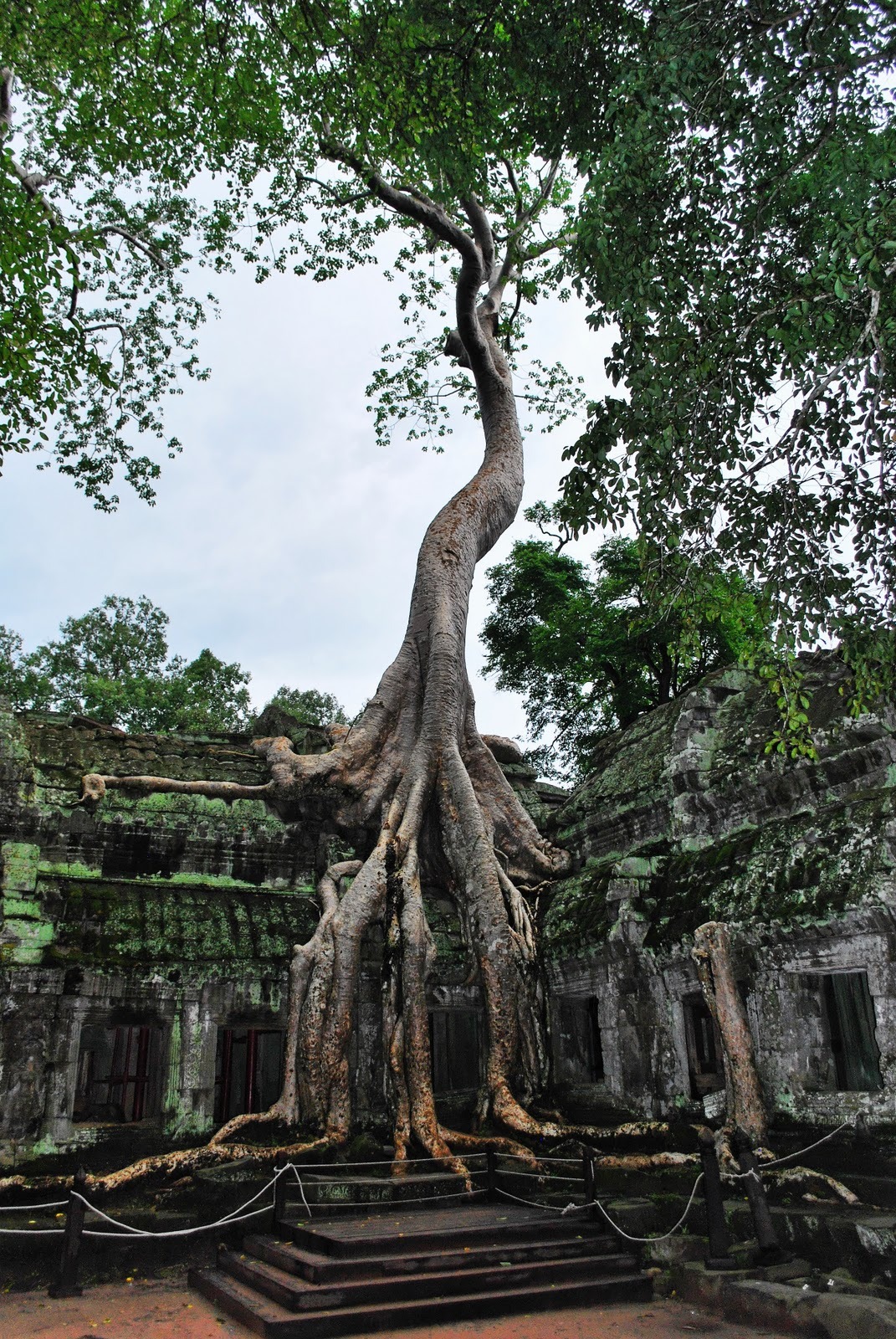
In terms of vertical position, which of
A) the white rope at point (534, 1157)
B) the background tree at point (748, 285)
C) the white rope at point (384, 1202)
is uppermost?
the background tree at point (748, 285)

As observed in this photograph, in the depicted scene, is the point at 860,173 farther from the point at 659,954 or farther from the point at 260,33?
the point at 260,33

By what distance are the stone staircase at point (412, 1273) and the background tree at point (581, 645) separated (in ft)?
31.6

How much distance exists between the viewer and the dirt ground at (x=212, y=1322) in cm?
416

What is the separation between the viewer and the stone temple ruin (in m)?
5.36

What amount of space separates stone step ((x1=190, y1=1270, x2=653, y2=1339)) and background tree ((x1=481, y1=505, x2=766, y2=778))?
32.5ft

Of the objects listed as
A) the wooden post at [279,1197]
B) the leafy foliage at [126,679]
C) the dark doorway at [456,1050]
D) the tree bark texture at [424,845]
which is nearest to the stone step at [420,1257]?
the wooden post at [279,1197]

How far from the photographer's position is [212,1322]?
450 centimetres

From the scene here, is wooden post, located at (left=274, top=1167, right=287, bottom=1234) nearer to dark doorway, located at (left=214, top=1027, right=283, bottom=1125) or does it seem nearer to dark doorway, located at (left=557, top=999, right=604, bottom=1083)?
dark doorway, located at (left=557, top=999, right=604, bottom=1083)

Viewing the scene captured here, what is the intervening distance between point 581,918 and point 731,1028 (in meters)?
2.04

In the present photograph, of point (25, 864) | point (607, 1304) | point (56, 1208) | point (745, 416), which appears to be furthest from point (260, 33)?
point (607, 1304)

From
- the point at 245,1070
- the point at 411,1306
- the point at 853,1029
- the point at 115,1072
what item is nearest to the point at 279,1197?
the point at 411,1306

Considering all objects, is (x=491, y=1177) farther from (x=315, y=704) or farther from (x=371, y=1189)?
(x=315, y=704)

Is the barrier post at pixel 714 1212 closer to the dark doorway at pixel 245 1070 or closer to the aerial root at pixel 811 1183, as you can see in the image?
the aerial root at pixel 811 1183

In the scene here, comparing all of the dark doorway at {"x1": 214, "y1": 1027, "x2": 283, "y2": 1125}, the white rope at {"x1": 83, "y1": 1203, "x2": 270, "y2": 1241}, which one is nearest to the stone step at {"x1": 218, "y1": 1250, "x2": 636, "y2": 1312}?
the white rope at {"x1": 83, "y1": 1203, "x2": 270, "y2": 1241}
